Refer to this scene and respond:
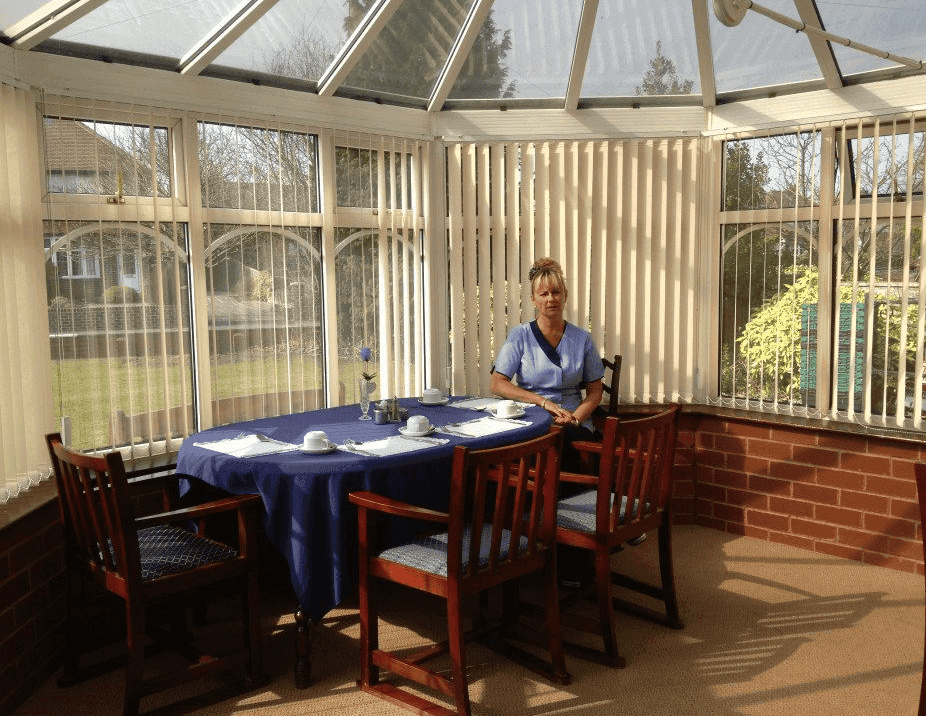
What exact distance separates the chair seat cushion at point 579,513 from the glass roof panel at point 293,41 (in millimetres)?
2654

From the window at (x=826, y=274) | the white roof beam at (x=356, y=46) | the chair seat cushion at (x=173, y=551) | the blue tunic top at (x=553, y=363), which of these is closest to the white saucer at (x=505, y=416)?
the blue tunic top at (x=553, y=363)

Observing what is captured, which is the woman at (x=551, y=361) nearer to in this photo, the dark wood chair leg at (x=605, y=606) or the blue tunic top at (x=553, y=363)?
the blue tunic top at (x=553, y=363)

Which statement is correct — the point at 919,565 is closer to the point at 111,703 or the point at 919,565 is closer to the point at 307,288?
the point at 307,288

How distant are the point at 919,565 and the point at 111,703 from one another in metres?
3.75

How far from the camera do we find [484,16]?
4.38 metres

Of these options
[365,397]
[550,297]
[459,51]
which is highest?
[459,51]

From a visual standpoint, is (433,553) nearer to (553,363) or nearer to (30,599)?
(30,599)

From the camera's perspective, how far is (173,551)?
2.95 m

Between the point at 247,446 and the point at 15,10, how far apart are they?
1956 mm

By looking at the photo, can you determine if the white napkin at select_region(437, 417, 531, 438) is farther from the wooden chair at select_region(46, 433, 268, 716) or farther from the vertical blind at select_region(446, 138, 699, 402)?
the vertical blind at select_region(446, 138, 699, 402)

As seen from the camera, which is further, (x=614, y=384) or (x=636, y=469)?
(x=614, y=384)

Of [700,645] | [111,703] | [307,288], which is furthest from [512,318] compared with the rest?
[111,703]

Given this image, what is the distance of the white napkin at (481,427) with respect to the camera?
11.7 ft

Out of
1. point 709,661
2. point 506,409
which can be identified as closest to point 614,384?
point 506,409
